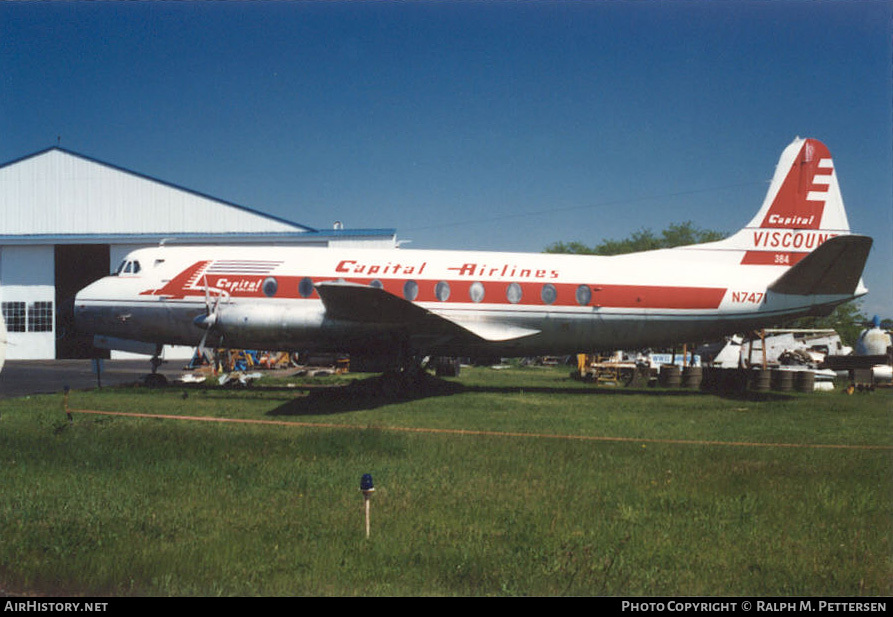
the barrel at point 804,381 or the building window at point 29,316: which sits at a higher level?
the building window at point 29,316

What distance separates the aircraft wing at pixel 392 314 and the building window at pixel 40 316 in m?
30.8

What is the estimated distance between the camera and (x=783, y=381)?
21375 millimetres

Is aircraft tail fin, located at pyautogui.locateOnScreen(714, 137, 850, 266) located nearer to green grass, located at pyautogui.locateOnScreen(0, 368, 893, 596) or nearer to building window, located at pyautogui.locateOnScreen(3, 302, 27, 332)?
green grass, located at pyautogui.locateOnScreen(0, 368, 893, 596)

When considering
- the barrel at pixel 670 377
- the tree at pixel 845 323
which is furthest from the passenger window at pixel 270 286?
the tree at pixel 845 323

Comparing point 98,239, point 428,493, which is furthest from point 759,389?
point 98,239

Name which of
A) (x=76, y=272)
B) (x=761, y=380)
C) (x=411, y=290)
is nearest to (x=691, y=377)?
(x=761, y=380)

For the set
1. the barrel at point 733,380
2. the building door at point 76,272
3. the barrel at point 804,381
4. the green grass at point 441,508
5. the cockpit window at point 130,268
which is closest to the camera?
the green grass at point 441,508

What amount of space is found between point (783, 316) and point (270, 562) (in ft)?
56.1

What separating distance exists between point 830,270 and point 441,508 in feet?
47.2

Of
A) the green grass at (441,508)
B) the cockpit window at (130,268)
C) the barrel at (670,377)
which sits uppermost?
the cockpit window at (130,268)

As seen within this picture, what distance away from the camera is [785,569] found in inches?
211

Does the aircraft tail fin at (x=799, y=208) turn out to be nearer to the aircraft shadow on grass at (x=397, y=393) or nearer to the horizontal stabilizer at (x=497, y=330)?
the aircraft shadow on grass at (x=397, y=393)

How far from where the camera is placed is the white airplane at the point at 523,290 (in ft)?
59.8

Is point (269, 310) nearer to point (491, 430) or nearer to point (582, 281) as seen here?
point (491, 430)
